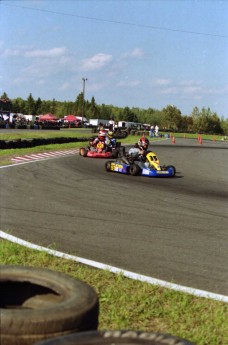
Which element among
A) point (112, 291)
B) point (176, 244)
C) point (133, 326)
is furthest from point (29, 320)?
point (176, 244)

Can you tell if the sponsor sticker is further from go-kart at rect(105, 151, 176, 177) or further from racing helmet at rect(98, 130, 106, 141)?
racing helmet at rect(98, 130, 106, 141)

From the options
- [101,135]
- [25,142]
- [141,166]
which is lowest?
[141,166]

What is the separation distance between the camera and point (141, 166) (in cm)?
1220

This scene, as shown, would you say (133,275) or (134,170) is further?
(134,170)

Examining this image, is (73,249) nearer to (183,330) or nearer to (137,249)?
(137,249)

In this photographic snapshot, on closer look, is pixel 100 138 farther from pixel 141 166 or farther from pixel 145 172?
pixel 145 172

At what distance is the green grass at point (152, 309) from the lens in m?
2.94

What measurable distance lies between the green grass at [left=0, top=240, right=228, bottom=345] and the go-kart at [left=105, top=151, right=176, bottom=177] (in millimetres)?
8076

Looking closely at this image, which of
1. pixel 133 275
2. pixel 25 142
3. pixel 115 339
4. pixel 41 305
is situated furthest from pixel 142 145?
pixel 115 339

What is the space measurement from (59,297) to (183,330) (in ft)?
2.99

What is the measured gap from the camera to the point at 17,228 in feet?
18.3

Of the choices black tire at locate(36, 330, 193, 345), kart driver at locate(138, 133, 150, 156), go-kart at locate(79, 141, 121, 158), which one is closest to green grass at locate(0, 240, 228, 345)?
black tire at locate(36, 330, 193, 345)

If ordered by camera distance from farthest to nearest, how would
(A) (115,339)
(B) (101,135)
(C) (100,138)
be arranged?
(C) (100,138) → (B) (101,135) → (A) (115,339)

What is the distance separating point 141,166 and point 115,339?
1024 cm
